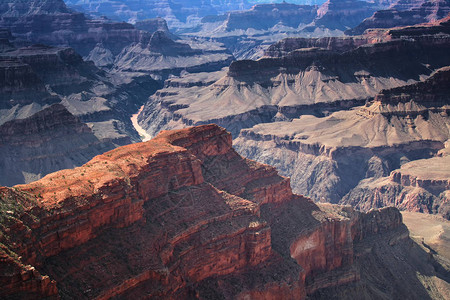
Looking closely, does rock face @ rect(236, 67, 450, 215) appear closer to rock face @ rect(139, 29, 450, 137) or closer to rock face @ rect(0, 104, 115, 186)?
rock face @ rect(139, 29, 450, 137)

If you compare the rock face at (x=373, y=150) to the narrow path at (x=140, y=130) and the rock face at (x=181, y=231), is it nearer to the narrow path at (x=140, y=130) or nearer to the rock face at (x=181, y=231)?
the rock face at (x=181, y=231)

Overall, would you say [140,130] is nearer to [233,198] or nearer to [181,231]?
[233,198]

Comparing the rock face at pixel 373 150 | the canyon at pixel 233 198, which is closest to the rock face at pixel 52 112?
the canyon at pixel 233 198

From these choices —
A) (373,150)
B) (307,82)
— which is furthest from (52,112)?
(307,82)

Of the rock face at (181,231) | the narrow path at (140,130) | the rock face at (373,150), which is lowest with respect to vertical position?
the narrow path at (140,130)

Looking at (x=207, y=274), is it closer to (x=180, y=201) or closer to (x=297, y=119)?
(x=180, y=201)

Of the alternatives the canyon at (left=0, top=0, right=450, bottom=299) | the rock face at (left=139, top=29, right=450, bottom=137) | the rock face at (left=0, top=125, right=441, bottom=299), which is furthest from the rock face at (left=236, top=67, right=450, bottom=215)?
the rock face at (left=0, top=125, right=441, bottom=299)
